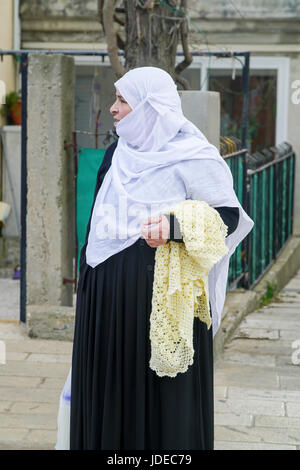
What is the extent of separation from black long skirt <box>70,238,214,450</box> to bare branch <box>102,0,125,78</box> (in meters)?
2.86

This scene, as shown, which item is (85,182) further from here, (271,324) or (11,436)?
(11,436)

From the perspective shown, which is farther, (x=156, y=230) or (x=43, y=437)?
(x=43, y=437)

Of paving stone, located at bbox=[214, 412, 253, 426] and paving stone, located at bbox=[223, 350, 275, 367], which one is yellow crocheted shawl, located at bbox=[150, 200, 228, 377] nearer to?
paving stone, located at bbox=[214, 412, 253, 426]

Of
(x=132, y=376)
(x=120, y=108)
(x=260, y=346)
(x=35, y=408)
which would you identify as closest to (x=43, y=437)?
(x=35, y=408)

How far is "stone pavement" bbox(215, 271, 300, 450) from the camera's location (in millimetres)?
4555

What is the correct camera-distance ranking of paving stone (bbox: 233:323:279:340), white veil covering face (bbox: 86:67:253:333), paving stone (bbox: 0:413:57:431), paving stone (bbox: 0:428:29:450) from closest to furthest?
white veil covering face (bbox: 86:67:253:333) → paving stone (bbox: 0:428:29:450) → paving stone (bbox: 0:413:57:431) → paving stone (bbox: 233:323:279:340)

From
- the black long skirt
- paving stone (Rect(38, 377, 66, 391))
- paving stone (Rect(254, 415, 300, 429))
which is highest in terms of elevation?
the black long skirt

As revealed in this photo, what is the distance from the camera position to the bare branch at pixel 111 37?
6.06 metres

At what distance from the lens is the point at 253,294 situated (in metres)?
7.57

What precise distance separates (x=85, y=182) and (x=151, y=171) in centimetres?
277

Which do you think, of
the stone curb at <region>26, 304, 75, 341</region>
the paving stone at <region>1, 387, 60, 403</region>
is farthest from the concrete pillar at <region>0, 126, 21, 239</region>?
the paving stone at <region>1, 387, 60, 403</region>

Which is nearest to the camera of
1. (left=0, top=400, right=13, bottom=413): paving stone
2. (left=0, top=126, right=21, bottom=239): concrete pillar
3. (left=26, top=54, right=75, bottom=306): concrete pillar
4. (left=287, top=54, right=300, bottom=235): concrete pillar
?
(left=0, top=400, right=13, bottom=413): paving stone

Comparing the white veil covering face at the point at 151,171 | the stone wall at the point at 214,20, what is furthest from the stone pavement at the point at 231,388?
the stone wall at the point at 214,20

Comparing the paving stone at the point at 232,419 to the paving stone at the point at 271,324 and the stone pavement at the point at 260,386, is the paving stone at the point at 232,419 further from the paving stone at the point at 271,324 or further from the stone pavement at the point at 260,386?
the paving stone at the point at 271,324
